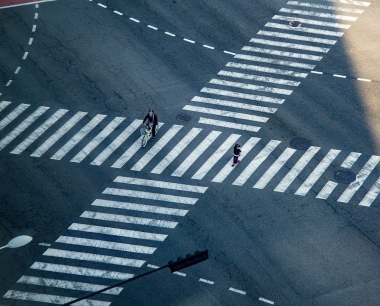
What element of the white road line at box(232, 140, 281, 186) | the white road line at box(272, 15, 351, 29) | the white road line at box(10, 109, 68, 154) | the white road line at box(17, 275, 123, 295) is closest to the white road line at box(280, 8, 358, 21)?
the white road line at box(272, 15, 351, 29)

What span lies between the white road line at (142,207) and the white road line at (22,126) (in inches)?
239

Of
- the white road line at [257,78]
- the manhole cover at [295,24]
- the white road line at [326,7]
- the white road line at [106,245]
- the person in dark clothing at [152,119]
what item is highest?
the white road line at [326,7]

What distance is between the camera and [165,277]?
78.6 feet

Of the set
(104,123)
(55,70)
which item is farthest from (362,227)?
(55,70)

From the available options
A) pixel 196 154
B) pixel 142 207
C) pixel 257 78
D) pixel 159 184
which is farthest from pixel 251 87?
pixel 142 207

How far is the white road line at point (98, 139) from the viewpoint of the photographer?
29.2 m

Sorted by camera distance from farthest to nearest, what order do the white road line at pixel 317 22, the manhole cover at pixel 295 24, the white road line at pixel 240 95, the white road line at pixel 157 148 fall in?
the manhole cover at pixel 295 24 < the white road line at pixel 317 22 < the white road line at pixel 240 95 < the white road line at pixel 157 148

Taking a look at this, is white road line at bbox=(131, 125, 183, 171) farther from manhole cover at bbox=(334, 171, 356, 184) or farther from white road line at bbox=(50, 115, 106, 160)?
manhole cover at bbox=(334, 171, 356, 184)

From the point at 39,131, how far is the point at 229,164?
9.22 meters

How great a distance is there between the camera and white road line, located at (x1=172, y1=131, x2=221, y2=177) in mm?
28462

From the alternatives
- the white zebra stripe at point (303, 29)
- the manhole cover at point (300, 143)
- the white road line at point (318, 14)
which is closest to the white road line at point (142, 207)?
the manhole cover at point (300, 143)

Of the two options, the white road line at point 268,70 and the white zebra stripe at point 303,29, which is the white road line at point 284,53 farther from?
the white zebra stripe at point 303,29

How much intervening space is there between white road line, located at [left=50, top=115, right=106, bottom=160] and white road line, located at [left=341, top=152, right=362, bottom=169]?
11.6 m

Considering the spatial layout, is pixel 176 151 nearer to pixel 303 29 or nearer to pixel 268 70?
pixel 268 70
